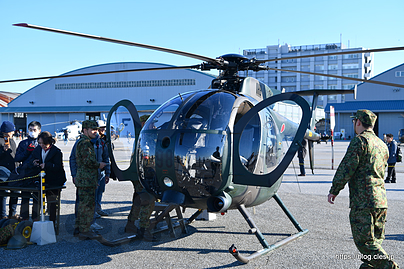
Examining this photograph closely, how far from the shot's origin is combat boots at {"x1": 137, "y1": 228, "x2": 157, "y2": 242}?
5328 millimetres

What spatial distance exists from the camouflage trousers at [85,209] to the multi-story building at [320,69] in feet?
230

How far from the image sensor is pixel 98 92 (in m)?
54.1

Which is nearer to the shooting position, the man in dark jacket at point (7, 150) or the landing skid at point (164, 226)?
the landing skid at point (164, 226)

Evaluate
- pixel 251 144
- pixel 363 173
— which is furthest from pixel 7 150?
pixel 363 173

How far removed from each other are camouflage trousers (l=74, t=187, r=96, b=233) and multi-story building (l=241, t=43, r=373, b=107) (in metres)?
70.1

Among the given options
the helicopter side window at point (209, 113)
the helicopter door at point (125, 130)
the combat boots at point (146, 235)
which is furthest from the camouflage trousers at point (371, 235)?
the combat boots at point (146, 235)

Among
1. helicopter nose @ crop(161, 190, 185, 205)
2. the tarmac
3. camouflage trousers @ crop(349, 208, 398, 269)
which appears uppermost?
helicopter nose @ crop(161, 190, 185, 205)

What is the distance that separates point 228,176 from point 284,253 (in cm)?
140

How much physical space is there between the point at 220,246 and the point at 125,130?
2.20 meters

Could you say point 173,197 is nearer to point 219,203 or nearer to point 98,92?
point 219,203

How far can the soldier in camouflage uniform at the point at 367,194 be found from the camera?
354cm

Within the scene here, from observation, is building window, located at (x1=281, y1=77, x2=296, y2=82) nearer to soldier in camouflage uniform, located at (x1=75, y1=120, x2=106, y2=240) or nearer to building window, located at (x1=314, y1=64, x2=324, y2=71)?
building window, located at (x1=314, y1=64, x2=324, y2=71)

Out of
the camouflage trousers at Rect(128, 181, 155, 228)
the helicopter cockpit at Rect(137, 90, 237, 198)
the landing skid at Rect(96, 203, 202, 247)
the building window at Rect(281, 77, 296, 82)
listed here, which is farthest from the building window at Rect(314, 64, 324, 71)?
the helicopter cockpit at Rect(137, 90, 237, 198)

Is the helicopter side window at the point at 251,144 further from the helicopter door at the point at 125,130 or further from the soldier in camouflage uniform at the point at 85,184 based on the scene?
the soldier in camouflage uniform at the point at 85,184
